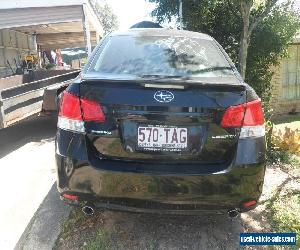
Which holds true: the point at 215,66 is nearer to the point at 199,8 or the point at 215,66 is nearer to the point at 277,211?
the point at 277,211

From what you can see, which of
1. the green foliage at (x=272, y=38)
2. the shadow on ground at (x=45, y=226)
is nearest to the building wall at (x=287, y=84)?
the green foliage at (x=272, y=38)

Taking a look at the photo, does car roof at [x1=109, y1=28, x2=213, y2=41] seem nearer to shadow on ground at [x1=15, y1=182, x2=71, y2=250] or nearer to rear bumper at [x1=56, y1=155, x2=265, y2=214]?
rear bumper at [x1=56, y1=155, x2=265, y2=214]

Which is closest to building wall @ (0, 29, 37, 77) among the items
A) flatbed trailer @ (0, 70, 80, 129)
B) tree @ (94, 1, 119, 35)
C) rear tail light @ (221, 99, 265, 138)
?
flatbed trailer @ (0, 70, 80, 129)

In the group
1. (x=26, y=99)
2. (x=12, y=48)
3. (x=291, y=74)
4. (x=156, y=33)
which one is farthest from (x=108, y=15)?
(x=156, y=33)

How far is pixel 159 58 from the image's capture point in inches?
134

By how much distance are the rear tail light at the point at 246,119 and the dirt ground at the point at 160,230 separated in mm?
1014

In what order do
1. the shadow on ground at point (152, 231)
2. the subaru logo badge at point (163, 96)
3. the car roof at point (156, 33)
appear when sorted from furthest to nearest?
the car roof at point (156, 33)
the shadow on ground at point (152, 231)
the subaru logo badge at point (163, 96)

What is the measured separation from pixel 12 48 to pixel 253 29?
32.0 ft

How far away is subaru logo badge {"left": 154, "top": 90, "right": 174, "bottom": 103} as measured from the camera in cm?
268

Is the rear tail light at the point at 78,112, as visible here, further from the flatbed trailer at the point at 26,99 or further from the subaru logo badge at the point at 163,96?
the flatbed trailer at the point at 26,99

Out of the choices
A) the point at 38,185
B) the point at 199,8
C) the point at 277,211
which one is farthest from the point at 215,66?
the point at 199,8

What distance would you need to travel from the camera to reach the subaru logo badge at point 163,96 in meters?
2.68

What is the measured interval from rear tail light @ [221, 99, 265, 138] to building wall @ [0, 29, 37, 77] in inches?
522

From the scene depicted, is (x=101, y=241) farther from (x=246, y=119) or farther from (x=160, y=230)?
(x=246, y=119)
